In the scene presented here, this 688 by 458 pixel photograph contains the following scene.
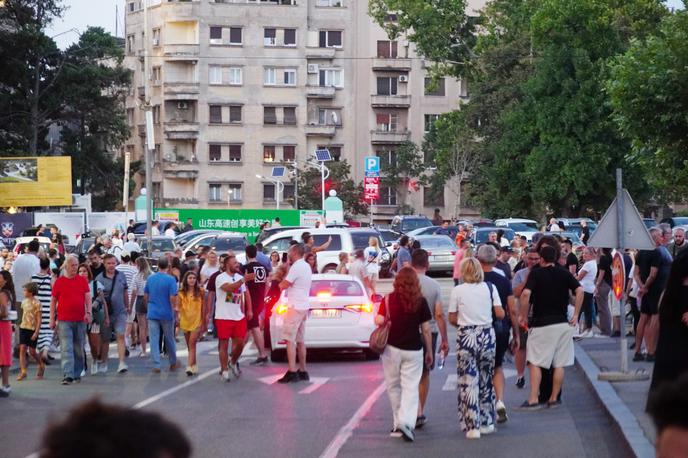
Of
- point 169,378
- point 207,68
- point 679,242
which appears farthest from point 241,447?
point 207,68

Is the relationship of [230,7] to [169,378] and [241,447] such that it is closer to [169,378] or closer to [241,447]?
[169,378]

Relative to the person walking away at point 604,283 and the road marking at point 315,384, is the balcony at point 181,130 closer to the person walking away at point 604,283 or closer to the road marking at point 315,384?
the person walking away at point 604,283

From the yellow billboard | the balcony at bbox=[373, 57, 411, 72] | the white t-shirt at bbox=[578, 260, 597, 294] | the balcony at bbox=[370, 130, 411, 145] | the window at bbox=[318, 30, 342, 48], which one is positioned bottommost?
the white t-shirt at bbox=[578, 260, 597, 294]

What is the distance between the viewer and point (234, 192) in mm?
96688

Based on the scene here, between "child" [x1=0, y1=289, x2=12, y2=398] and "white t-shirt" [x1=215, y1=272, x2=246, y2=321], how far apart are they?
3050 mm

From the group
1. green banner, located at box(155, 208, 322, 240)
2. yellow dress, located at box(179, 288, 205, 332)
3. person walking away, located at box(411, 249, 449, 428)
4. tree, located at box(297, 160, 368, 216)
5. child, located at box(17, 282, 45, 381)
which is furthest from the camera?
tree, located at box(297, 160, 368, 216)

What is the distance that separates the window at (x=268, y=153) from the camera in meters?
96.4

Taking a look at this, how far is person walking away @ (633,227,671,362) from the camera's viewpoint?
772 inches

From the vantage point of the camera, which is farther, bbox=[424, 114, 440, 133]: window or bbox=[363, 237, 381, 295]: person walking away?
bbox=[424, 114, 440, 133]: window

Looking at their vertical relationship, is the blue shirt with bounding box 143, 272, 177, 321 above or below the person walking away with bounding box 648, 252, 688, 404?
below

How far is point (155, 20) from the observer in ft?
318

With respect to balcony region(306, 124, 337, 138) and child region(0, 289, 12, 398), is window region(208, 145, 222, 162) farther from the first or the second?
child region(0, 289, 12, 398)

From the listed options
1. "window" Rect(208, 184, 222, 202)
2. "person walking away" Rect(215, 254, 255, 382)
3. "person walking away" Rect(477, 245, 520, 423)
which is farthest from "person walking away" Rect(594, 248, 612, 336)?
"window" Rect(208, 184, 222, 202)

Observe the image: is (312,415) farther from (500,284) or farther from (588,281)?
(588,281)
